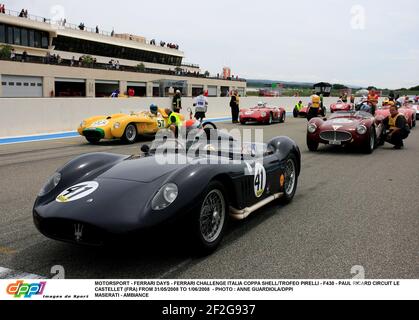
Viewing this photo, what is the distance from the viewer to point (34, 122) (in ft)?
48.8

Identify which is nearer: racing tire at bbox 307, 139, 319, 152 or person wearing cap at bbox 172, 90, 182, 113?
racing tire at bbox 307, 139, 319, 152

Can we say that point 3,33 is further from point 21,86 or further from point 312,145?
point 312,145

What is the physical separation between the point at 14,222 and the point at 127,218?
208cm

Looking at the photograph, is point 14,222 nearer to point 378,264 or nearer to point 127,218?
point 127,218

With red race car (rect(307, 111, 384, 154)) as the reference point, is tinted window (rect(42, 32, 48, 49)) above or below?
above

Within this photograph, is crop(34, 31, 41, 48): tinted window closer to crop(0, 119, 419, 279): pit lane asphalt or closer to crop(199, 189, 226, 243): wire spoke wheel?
crop(0, 119, 419, 279): pit lane asphalt

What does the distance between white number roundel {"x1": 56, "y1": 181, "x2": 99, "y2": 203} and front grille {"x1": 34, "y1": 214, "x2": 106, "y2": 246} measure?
25 centimetres

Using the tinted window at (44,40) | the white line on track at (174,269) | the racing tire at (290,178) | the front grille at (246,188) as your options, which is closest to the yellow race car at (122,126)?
the racing tire at (290,178)

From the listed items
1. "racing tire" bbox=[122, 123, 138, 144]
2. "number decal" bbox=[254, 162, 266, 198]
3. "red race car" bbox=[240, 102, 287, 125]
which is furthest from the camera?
"red race car" bbox=[240, 102, 287, 125]

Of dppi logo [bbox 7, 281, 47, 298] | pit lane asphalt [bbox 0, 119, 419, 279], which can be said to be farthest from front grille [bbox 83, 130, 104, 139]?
dppi logo [bbox 7, 281, 47, 298]

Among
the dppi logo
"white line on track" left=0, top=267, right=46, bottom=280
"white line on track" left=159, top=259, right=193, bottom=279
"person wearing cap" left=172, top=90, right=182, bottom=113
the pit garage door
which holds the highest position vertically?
the pit garage door

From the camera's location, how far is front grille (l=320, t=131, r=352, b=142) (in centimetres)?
1101

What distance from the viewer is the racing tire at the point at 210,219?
3707 mm

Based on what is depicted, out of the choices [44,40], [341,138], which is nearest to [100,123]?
[341,138]
